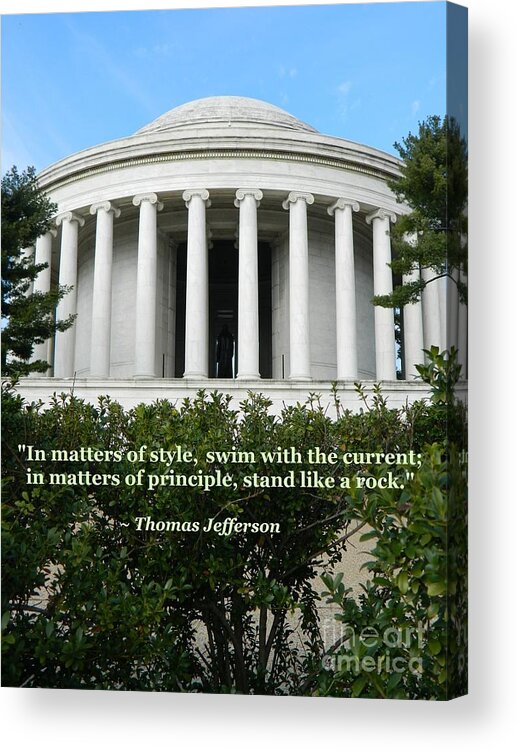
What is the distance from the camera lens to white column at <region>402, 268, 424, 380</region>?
1522cm

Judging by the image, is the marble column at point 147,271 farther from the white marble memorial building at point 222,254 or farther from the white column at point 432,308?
the white column at point 432,308

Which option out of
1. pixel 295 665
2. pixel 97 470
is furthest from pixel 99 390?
pixel 295 665

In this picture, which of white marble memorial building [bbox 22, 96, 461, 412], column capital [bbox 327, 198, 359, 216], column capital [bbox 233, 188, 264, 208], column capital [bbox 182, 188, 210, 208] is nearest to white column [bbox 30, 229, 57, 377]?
white marble memorial building [bbox 22, 96, 461, 412]

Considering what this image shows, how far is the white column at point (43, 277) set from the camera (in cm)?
1464

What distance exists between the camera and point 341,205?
2959cm

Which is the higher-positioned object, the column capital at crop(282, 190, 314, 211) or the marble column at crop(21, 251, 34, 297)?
the column capital at crop(282, 190, 314, 211)

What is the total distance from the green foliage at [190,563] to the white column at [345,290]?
482 inches

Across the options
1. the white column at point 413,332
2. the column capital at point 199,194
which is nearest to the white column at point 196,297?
the column capital at point 199,194

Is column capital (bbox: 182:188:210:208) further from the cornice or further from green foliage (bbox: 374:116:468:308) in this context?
green foliage (bbox: 374:116:468:308)

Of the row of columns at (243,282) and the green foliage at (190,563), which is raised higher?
the row of columns at (243,282)

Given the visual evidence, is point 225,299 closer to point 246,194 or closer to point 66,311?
point 246,194

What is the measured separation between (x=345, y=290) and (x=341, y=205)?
3.83 meters

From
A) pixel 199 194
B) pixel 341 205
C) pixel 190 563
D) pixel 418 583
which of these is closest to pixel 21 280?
pixel 190 563

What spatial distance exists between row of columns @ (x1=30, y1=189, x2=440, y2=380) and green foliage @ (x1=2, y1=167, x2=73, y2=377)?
13.1ft
